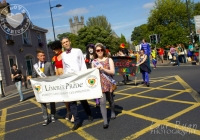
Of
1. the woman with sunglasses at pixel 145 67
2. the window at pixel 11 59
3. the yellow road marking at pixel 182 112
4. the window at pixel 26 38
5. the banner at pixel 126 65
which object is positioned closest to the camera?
the yellow road marking at pixel 182 112

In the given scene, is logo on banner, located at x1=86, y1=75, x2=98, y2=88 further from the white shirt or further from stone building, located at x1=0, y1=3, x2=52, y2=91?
stone building, located at x1=0, y1=3, x2=52, y2=91

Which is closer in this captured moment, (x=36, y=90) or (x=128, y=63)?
(x=36, y=90)

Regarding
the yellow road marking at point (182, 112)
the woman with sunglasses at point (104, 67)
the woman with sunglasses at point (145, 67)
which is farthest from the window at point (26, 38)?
the yellow road marking at point (182, 112)

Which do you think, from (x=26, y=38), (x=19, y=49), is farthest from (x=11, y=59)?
(x=26, y=38)

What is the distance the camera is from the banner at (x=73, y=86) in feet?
15.3

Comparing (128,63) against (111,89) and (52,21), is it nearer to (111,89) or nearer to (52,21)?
(111,89)

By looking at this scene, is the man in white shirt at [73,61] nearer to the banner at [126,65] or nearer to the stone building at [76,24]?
the banner at [126,65]

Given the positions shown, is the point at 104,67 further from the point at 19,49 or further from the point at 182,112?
the point at 19,49

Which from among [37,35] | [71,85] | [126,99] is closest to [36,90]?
[71,85]

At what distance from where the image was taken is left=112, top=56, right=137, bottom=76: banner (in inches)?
381

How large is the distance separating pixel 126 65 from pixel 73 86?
5.33m

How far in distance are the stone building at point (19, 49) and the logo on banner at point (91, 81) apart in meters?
15.7

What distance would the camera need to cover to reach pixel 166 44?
2639 cm

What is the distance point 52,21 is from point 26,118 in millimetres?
19403
